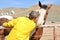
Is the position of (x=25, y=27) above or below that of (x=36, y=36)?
above

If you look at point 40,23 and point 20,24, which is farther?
point 40,23

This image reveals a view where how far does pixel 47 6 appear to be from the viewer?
7.03 metres

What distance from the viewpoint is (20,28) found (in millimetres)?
4961

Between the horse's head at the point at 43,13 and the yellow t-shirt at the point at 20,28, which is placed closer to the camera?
the yellow t-shirt at the point at 20,28

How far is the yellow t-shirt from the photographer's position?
4.94 meters

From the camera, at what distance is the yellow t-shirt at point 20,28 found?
494 cm

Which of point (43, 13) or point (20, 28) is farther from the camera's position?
point (43, 13)

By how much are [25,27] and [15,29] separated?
7.5 inches

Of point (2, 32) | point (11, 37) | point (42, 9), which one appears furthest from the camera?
point (42, 9)

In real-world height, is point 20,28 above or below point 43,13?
above

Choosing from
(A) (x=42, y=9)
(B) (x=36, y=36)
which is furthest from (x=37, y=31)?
(A) (x=42, y=9)

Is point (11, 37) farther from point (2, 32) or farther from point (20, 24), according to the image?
point (2, 32)

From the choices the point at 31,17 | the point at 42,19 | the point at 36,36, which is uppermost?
the point at 31,17

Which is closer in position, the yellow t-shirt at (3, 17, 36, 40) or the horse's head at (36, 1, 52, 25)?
the yellow t-shirt at (3, 17, 36, 40)
